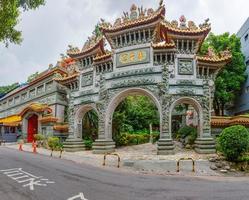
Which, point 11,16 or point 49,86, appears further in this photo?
point 49,86

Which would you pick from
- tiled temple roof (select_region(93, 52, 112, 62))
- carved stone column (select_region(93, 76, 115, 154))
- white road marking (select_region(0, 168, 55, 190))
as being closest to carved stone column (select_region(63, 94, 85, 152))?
carved stone column (select_region(93, 76, 115, 154))

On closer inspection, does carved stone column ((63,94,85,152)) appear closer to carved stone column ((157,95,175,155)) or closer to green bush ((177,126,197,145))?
carved stone column ((157,95,175,155))

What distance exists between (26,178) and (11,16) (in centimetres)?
681

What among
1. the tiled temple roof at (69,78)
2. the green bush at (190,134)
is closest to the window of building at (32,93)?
the tiled temple roof at (69,78)

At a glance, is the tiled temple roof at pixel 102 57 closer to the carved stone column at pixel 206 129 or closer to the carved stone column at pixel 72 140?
the carved stone column at pixel 72 140

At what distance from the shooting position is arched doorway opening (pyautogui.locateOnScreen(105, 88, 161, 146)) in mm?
21891

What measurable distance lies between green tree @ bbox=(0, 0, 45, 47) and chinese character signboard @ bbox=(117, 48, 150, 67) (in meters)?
10.4

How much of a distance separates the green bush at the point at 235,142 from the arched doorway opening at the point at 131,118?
5.99 metres

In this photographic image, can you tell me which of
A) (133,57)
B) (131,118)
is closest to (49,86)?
(131,118)

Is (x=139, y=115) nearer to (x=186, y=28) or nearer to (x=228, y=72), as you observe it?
(x=228, y=72)

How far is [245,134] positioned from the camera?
15.2 meters

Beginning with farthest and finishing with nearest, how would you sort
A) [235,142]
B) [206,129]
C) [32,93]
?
[32,93] < [206,129] < [235,142]

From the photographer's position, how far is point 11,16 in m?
11.0

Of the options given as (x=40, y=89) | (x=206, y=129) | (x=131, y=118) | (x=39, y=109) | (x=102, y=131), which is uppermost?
(x=40, y=89)
